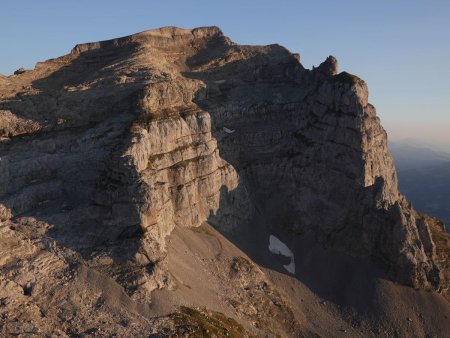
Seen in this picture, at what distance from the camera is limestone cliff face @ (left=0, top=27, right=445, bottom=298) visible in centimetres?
6856

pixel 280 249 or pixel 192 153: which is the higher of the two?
pixel 192 153

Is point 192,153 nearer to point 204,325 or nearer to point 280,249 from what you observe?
point 280,249

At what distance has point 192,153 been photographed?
298 feet

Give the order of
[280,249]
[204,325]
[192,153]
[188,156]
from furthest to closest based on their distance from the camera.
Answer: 1. [280,249]
2. [192,153]
3. [188,156]
4. [204,325]

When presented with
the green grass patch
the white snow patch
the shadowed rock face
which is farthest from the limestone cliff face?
the green grass patch

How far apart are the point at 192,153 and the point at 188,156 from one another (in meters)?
1.31

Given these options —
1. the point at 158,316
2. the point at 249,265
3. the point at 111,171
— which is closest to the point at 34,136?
the point at 111,171

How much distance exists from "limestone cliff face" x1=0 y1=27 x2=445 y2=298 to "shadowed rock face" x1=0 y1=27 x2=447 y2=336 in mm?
290

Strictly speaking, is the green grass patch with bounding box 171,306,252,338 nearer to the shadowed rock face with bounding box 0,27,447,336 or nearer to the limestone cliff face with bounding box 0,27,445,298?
the shadowed rock face with bounding box 0,27,447,336

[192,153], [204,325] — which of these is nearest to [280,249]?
[192,153]

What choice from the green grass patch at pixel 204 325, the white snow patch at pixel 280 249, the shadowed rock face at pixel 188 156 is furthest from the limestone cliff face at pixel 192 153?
the green grass patch at pixel 204 325

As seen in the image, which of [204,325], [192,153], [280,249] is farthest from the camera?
[280,249]

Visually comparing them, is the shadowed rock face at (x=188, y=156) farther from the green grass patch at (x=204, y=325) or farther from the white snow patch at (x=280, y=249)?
the green grass patch at (x=204, y=325)

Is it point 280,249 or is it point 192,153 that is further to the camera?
point 280,249
